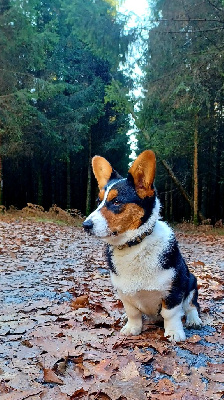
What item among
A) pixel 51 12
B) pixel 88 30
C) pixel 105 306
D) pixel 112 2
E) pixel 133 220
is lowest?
pixel 105 306

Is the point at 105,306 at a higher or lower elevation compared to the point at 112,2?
lower

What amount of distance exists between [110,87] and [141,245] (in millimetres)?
13180

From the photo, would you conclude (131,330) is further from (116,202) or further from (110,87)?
(110,87)

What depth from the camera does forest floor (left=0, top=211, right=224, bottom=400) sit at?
7.02 feet

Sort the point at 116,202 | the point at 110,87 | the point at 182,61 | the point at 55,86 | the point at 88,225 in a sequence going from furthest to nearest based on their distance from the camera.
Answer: the point at 55,86
the point at 110,87
the point at 182,61
the point at 116,202
the point at 88,225

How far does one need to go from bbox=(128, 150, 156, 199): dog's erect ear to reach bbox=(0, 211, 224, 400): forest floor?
1.22 meters

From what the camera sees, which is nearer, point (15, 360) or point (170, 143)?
point (15, 360)

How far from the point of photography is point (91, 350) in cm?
272

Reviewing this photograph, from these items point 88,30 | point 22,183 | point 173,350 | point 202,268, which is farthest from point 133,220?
point 22,183

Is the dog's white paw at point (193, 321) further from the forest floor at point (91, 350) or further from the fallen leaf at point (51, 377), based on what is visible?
the fallen leaf at point (51, 377)

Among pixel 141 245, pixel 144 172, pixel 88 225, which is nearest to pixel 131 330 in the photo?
pixel 141 245

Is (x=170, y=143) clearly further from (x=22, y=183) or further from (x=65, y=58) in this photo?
(x=22, y=183)

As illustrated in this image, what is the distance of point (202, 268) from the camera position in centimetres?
648

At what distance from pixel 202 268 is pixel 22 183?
21.8 metres
